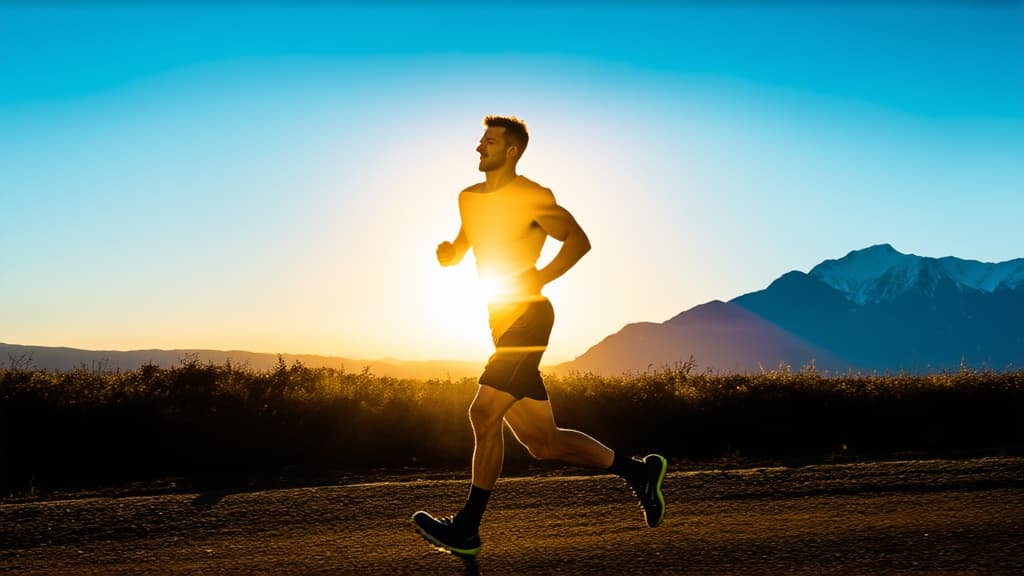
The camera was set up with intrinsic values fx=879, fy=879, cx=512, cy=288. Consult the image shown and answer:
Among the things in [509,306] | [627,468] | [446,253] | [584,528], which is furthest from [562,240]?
[584,528]

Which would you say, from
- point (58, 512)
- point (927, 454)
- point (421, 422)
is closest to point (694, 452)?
point (927, 454)

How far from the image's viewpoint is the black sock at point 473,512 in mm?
4629

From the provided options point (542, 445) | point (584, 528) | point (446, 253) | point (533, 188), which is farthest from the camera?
point (584, 528)

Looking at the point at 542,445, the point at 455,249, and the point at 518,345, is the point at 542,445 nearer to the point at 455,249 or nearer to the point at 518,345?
the point at 518,345

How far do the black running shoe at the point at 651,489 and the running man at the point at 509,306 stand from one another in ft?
1.49

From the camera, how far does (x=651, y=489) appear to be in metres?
5.11

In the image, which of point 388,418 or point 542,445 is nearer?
point 542,445

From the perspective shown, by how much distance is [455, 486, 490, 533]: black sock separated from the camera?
4.63m

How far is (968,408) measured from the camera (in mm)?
11438

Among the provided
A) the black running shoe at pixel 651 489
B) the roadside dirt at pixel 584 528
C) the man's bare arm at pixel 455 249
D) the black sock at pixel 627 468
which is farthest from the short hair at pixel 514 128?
the roadside dirt at pixel 584 528

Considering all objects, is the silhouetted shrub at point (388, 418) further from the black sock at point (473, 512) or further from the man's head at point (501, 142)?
the man's head at point (501, 142)

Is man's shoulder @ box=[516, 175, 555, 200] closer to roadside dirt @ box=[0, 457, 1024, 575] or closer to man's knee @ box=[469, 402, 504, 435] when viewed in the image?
man's knee @ box=[469, 402, 504, 435]

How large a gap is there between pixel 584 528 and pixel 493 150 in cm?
232

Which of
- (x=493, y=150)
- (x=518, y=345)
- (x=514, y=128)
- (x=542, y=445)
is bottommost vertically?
(x=542, y=445)
